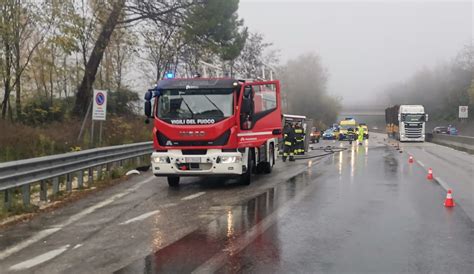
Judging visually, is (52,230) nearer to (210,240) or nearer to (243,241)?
(210,240)

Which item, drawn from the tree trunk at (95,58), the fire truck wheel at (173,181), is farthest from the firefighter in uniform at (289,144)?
the tree trunk at (95,58)

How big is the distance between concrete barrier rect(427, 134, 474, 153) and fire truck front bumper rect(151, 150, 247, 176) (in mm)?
22731

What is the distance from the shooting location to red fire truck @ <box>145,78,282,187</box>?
11.8m

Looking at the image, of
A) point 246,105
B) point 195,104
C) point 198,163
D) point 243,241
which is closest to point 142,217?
point 243,241

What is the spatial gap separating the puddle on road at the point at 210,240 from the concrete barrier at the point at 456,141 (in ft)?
78.8

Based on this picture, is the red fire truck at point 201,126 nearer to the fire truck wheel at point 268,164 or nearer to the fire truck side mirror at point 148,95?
the fire truck side mirror at point 148,95

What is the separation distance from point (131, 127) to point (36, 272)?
1815 centimetres

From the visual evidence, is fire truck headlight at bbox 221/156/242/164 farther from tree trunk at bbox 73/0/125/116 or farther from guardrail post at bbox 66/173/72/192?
tree trunk at bbox 73/0/125/116

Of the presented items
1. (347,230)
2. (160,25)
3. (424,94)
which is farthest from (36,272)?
(424,94)

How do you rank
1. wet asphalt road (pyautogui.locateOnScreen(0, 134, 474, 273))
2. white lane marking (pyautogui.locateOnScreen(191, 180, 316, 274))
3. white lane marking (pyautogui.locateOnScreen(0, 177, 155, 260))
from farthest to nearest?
white lane marking (pyautogui.locateOnScreen(0, 177, 155, 260)) → wet asphalt road (pyautogui.locateOnScreen(0, 134, 474, 273)) → white lane marking (pyautogui.locateOnScreen(191, 180, 316, 274))

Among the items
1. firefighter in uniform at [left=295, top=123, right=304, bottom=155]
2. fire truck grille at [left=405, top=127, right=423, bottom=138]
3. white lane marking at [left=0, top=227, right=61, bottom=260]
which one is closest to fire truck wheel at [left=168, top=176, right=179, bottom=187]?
white lane marking at [left=0, top=227, right=61, bottom=260]

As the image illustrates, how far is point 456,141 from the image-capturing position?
35.7 m

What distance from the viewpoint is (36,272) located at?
18.0ft

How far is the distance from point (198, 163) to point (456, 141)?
29404 millimetres
